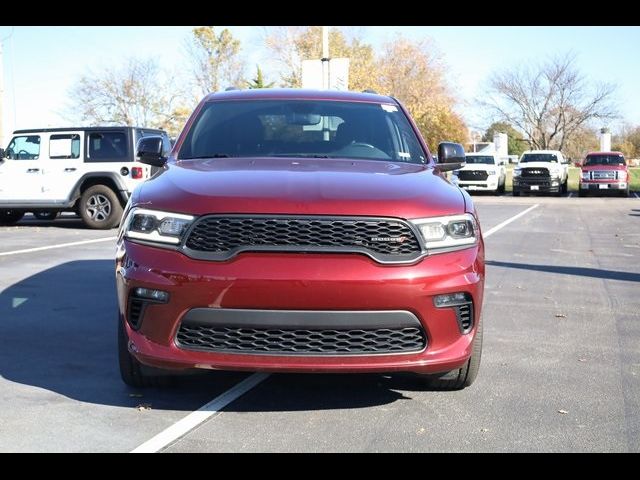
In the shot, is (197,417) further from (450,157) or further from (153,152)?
(450,157)

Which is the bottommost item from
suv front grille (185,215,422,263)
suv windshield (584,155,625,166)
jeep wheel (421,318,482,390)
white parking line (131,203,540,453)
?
white parking line (131,203,540,453)

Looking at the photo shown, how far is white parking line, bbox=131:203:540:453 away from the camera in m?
3.67

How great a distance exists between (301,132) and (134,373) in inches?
77.5

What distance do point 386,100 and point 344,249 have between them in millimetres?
2435

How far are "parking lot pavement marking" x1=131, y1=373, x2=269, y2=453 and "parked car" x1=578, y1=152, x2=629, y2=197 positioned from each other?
2866 cm

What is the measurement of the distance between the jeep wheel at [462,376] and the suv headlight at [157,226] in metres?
1.64

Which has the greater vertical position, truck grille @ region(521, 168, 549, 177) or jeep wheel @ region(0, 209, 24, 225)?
truck grille @ region(521, 168, 549, 177)

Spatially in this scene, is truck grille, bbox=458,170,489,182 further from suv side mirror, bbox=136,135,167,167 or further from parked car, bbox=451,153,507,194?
suv side mirror, bbox=136,135,167,167

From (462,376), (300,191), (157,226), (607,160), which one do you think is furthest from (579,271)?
(607,160)

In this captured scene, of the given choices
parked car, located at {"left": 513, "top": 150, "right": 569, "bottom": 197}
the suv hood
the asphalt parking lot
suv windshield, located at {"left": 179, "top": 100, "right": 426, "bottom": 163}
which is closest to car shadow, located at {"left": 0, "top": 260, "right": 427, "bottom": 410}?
the asphalt parking lot

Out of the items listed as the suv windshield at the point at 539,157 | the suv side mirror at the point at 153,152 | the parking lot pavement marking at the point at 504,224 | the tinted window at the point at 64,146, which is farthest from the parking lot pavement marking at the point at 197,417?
the suv windshield at the point at 539,157

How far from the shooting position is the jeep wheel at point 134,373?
4.30 meters

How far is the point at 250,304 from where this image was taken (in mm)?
3781
